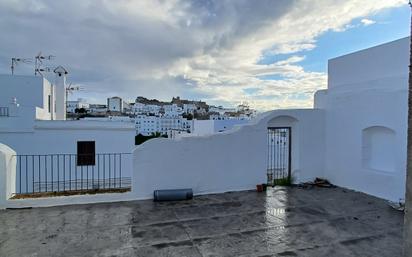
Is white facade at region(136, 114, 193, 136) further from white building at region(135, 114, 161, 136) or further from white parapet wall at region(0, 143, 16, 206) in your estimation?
white parapet wall at region(0, 143, 16, 206)

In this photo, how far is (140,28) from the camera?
36.2 ft

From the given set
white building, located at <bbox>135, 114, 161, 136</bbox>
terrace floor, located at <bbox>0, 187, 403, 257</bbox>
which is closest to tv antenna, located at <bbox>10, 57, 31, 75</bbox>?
terrace floor, located at <bbox>0, 187, 403, 257</bbox>

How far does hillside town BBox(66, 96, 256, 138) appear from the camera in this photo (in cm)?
2547

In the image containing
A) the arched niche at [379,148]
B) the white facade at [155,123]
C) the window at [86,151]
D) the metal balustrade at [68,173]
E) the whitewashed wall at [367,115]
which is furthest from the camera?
the white facade at [155,123]

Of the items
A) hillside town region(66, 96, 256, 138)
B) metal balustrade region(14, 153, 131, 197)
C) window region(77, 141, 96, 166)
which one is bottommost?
metal balustrade region(14, 153, 131, 197)

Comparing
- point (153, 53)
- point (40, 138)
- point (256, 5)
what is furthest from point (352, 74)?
point (40, 138)

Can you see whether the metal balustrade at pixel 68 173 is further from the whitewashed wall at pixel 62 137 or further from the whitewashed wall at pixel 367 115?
the whitewashed wall at pixel 367 115

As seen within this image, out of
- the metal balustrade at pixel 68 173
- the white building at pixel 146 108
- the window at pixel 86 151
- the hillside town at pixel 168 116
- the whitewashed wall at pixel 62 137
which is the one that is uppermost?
the white building at pixel 146 108

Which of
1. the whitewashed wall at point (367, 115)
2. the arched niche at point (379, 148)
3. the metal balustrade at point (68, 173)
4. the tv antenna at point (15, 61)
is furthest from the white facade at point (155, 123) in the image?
the arched niche at point (379, 148)

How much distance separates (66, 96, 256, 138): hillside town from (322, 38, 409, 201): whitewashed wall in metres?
7.28

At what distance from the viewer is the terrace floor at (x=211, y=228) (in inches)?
178

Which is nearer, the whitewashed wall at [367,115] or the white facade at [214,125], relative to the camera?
the whitewashed wall at [367,115]

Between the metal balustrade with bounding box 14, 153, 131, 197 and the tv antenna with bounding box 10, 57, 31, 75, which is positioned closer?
the metal balustrade with bounding box 14, 153, 131, 197

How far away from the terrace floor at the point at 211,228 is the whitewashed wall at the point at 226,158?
73 centimetres
